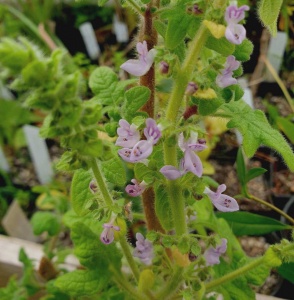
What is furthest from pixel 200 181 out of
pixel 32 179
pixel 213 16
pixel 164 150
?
pixel 32 179

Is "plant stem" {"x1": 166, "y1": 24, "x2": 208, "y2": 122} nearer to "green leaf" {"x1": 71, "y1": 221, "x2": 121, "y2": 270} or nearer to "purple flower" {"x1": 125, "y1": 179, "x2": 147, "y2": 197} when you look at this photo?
"purple flower" {"x1": 125, "y1": 179, "x2": 147, "y2": 197}

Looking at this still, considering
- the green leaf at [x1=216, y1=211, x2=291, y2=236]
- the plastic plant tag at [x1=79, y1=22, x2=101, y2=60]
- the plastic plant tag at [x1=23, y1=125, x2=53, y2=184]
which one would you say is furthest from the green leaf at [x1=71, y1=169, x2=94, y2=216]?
the plastic plant tag at [x1=79, y1=22, x2=101, y2=60]

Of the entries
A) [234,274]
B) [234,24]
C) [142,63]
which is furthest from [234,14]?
[234,274]

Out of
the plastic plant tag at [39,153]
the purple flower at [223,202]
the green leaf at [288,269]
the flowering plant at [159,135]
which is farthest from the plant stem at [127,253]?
the plastic plant tag at [39,153]

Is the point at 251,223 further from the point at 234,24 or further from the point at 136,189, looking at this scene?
the point at 234,24

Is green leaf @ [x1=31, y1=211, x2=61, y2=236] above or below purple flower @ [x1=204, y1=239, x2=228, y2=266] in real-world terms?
below

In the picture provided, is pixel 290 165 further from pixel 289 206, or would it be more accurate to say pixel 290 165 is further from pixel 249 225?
pixel 289 206

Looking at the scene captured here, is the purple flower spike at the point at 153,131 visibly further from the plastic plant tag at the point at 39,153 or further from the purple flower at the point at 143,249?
the plastic plant tag at the point at 39,153
